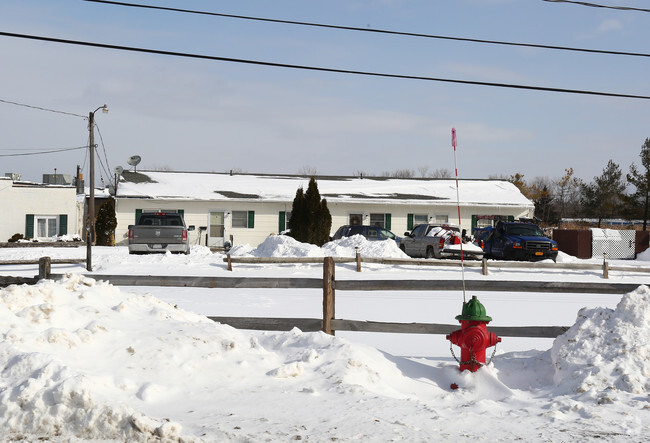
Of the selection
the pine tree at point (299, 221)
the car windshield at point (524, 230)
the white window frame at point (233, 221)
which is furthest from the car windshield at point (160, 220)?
the car windshield at point (524, 230)

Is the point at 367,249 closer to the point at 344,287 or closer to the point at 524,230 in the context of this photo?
the point at 524,230

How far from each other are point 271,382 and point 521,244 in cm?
2209

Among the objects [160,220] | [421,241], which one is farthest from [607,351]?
[421,241]

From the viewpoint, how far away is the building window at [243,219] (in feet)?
119

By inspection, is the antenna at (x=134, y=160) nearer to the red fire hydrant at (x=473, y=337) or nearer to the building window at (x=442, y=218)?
the building window at (x=442, y=218)

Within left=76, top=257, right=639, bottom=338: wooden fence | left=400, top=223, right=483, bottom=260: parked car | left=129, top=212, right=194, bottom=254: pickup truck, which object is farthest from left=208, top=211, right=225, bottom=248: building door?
left=76, top=257, right=639, bottom=338: wooden fence

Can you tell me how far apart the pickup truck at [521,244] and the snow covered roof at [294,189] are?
9462 mm

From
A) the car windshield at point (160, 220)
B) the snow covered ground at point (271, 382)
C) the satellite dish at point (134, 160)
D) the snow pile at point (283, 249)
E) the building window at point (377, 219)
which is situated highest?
the satellite dish at point (134, 160)

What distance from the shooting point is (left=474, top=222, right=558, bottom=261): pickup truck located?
26391mm

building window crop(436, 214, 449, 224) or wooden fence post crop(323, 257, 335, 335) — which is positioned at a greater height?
building window crop(436, 214, 449, 224)

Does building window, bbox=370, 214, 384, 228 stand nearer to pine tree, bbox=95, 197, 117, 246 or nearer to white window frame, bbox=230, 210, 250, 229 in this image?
white window frame, bbox=230, 210, 250, 229

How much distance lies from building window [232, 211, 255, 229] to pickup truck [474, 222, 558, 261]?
1403 centimetres

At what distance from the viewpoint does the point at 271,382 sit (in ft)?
19.7

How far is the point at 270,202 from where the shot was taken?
36.4 metres
